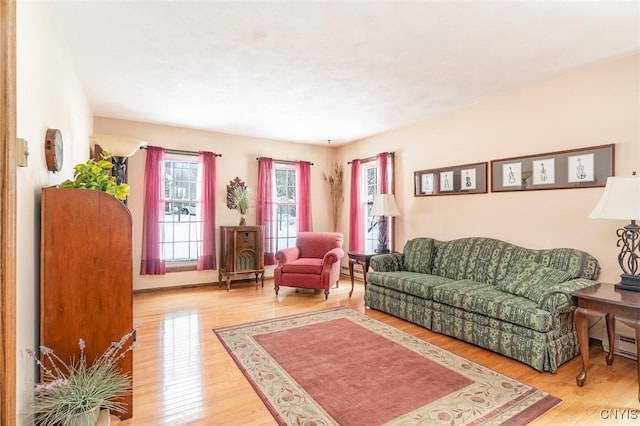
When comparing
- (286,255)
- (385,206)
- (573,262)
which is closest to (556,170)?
(573,262)

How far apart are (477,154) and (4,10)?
423cm

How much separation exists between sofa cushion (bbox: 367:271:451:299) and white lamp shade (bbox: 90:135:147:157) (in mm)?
3060

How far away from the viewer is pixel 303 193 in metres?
6.12

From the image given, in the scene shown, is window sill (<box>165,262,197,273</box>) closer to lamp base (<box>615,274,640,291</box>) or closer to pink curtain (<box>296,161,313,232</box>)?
pink curtain (<box>296,161,313,232</box>)

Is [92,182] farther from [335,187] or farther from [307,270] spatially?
[335,187]

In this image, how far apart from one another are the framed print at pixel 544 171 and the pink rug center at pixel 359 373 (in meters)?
2.22

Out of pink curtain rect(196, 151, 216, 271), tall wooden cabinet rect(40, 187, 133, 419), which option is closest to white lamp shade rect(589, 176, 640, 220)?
tall wooden cabinet rect(40, 187, 133, 419)

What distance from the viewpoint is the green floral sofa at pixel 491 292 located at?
2.52 metres

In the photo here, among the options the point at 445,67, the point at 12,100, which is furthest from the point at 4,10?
the point at 445,67

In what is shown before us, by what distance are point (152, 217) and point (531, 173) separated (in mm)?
5052

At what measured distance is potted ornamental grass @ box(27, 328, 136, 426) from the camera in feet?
4.89

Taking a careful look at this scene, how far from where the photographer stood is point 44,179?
74.9 inches

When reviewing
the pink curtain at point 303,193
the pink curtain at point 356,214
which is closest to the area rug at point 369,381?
the pink curtain at point 356,214

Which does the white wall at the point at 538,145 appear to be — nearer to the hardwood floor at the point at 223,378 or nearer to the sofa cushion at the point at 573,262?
the sofa cushion at the point at 573,262
